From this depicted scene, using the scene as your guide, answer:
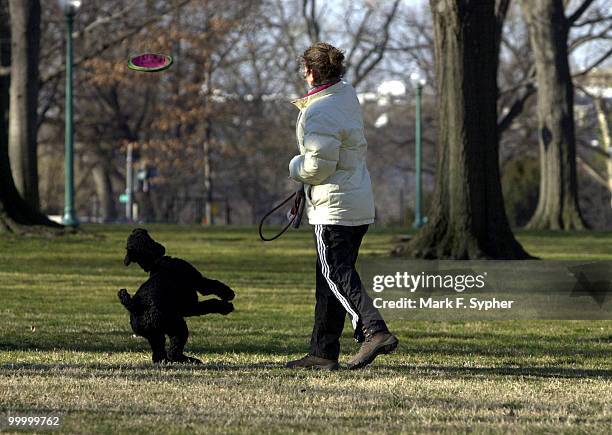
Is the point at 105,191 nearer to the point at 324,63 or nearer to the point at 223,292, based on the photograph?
the point at 223,292

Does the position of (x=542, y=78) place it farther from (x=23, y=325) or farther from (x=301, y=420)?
(x=301, y=420)

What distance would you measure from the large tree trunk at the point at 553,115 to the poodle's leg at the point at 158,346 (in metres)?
27.1

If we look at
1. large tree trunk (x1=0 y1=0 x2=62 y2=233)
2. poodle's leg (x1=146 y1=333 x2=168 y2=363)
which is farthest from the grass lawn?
large tree trunk (x1=0 y1=0 x2=62 y2=233)

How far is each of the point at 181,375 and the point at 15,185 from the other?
18.5 m

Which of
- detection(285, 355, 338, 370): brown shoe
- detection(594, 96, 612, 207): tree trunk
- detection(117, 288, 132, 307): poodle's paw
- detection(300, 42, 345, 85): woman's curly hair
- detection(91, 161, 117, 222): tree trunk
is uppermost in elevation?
detection(594, 96, 612, 207): tree trunk

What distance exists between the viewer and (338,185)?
862 cm

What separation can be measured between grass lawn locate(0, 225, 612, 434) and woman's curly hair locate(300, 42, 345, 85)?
5.67ft

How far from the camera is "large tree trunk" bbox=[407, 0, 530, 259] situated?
20703 mm

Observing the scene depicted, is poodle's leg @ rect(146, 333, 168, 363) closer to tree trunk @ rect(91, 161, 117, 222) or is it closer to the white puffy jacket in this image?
the white puffy jacket

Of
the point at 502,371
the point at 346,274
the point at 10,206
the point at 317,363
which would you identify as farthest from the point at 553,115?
the point at 346,274

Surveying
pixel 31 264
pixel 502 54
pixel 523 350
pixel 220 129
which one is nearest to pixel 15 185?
pixel 31 264

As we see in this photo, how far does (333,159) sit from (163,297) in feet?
4.40

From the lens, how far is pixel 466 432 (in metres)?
6.52

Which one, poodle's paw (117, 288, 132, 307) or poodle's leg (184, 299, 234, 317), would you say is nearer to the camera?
poodle's paw (117, 288, 132, 307)
